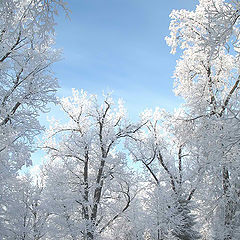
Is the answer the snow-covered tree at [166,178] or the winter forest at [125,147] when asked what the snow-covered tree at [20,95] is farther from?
the snow-covered tree at [166,178]

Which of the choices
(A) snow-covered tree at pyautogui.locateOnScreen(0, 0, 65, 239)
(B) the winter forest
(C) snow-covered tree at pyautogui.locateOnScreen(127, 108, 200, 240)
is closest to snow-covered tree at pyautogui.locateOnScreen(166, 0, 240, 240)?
(B) the winter forest

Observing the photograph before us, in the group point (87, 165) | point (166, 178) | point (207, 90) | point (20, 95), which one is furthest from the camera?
point (166, 178)

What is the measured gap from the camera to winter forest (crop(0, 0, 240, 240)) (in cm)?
775

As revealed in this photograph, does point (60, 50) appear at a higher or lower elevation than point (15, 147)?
higher

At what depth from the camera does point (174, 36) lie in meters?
10.4

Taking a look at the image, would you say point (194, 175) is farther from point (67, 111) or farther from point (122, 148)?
point (67, 111)

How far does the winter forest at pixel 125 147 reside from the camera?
7746 millimetres

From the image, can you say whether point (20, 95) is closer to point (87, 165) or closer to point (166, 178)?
point (87, 165)

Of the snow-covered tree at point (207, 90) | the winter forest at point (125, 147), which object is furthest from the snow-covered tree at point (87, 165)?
the snow-covered tree at point (207, 90)

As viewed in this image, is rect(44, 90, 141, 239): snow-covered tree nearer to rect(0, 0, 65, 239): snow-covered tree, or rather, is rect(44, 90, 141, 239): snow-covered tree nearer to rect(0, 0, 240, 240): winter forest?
rect(0, 0, 240, 240): winter forest

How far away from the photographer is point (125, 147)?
15461 mm

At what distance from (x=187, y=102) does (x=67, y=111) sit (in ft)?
23.0

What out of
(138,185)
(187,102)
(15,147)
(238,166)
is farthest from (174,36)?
(138,185)

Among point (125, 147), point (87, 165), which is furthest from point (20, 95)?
point (125, 147)
